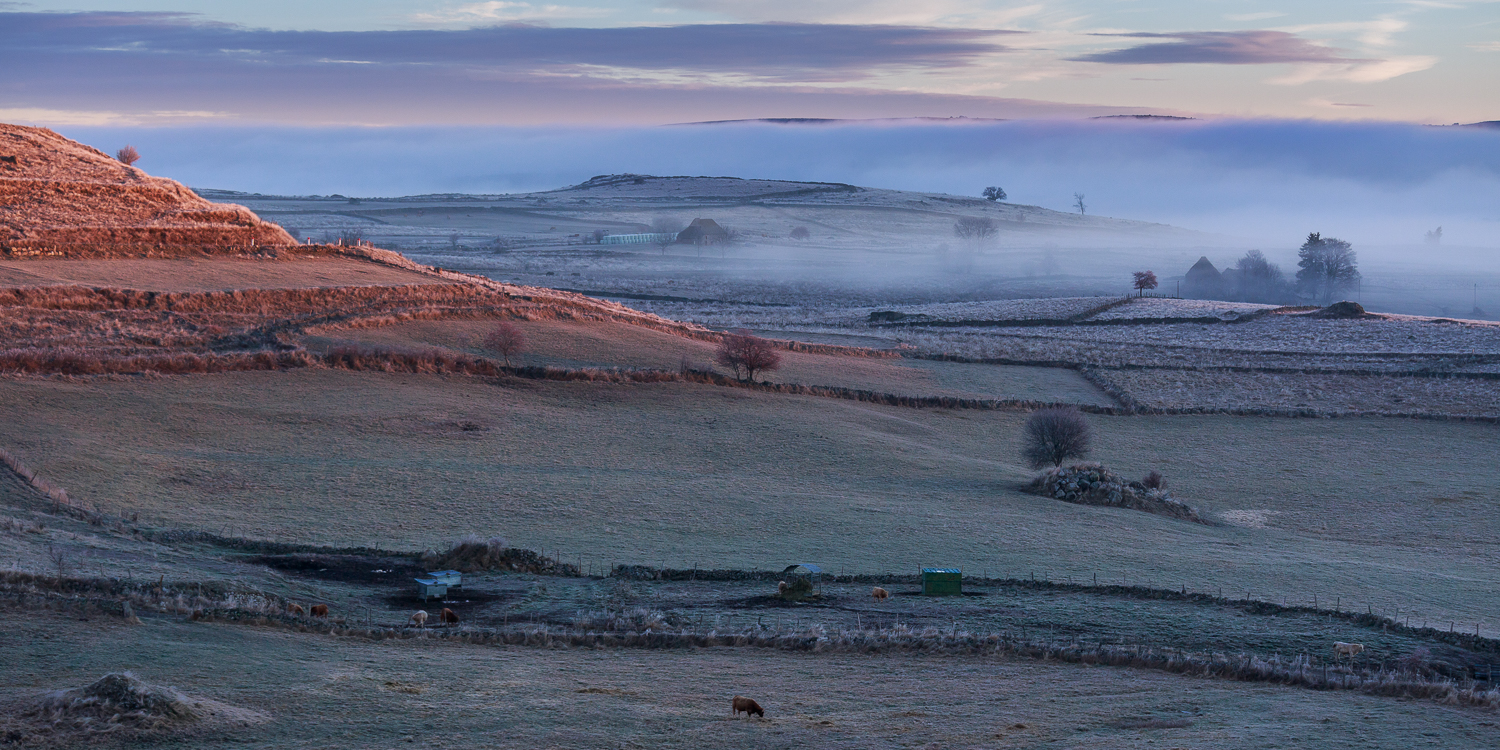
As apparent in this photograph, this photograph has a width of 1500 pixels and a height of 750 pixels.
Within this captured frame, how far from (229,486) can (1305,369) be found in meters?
54.1

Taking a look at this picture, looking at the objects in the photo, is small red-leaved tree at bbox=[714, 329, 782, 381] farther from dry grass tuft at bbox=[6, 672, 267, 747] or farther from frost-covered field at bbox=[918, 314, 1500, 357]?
dry grass tuft at bbox=[6, 672, 267, 747]

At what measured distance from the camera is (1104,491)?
35812 millimetres

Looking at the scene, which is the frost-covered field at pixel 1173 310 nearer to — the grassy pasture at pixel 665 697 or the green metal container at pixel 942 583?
the green metal container at pixel 942 583

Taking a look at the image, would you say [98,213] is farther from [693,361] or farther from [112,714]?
[112,714]

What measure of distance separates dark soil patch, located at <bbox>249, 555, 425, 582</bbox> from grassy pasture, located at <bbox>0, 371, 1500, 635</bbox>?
1830 millimetres

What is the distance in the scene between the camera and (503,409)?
41.5 m

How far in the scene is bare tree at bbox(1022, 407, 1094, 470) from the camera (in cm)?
4138

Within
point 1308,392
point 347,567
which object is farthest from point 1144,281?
point 347,567

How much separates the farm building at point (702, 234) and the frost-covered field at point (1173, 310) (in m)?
73.5

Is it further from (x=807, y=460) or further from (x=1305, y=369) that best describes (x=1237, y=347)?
(x=807, y=460)

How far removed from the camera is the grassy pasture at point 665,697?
13.9 m

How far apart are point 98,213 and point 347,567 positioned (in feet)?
178

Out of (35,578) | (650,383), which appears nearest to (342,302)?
(650,383)

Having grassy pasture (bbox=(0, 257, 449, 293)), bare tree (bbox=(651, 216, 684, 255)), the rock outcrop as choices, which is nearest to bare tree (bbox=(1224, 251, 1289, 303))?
bare tree (bbox=(651, 216, 684, 255))
